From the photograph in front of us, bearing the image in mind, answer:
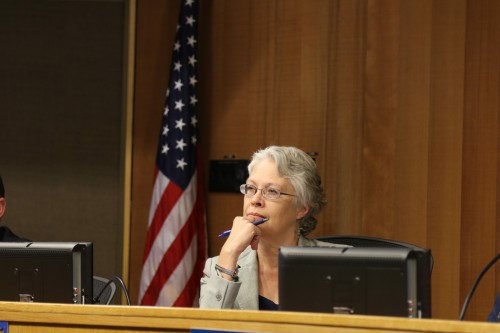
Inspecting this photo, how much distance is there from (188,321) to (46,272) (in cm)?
55

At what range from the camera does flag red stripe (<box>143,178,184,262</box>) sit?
14.8ft

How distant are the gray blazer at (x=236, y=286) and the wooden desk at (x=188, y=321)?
0.50m

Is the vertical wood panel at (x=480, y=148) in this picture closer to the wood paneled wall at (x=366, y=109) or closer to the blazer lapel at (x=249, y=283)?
the wood paneled wall at (x=366, y=109)

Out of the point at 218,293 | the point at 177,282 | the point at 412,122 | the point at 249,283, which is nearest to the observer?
the point at 218,293

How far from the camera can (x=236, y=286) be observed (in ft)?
8.57

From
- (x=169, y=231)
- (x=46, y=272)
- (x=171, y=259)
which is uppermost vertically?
(x=46, y=272)

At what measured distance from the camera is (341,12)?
440cm

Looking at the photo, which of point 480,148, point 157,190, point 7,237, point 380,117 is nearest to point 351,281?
point 7,237

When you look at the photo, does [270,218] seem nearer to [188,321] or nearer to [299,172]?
[299,172]

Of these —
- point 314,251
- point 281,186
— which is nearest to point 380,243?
point 281,186

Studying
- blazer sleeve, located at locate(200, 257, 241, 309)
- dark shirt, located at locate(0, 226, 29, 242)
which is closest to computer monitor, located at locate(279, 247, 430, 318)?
blazer sleeve, located at locate(200, 257, 241, 309)

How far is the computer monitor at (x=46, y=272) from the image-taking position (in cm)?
233

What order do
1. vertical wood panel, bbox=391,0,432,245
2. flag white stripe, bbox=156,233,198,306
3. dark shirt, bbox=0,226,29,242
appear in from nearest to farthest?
dark shirt, bbox=0,226,29,242 < vertical wood panel, bbox=391,0,432,245 < flag white stripe, bbox=156,233,198,306

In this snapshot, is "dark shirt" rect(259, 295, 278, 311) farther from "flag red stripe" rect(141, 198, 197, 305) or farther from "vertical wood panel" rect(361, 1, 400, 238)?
"flag red stripe" rect(141, 198, 197, 305)
